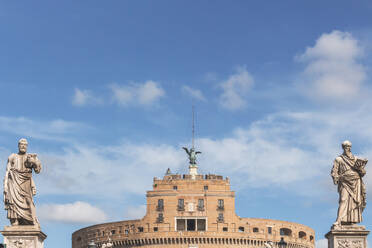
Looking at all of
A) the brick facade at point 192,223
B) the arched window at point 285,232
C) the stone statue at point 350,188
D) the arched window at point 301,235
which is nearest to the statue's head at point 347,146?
the stone statue at point 350,188

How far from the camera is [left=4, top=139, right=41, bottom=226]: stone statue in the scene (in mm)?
24219

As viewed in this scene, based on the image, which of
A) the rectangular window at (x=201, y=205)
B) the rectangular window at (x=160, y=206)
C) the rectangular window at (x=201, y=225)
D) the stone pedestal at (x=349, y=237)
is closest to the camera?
the stone pedestal at (x=349, y=237)

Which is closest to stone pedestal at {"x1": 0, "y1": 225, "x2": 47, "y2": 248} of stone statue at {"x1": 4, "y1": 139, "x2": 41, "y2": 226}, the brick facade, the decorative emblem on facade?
stone statue at {"x1": 4, "y1": 139, "x2": 41, "y2": 226}

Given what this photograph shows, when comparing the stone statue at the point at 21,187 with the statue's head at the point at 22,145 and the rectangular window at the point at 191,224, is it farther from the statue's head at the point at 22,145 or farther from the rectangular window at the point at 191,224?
the rectangular window at the point at 191,224

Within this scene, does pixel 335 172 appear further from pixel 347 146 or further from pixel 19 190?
pixel 19 190

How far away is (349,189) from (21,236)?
35.1ft

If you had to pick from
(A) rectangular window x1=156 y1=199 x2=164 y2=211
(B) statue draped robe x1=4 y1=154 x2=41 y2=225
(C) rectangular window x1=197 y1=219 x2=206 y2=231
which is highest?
(A) rectangular window x1=156 y1=199 x2=164 y2=211

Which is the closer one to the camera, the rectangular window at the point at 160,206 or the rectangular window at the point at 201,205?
the rectangular window at the point at 160,206

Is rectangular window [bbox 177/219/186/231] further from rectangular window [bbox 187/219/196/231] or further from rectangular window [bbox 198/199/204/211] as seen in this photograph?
rectangular window [bbox 198/199/204/211]

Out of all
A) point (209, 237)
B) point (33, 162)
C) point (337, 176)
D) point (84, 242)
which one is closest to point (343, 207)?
point (337, 176)

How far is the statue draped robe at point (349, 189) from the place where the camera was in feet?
81.5

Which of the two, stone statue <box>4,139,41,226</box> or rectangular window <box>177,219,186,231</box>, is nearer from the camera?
stone statue <box>4,139,41,226</box>

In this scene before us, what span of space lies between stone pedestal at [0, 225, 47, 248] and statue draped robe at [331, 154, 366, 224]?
32.1 ft

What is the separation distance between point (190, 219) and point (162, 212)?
19.5 ft
